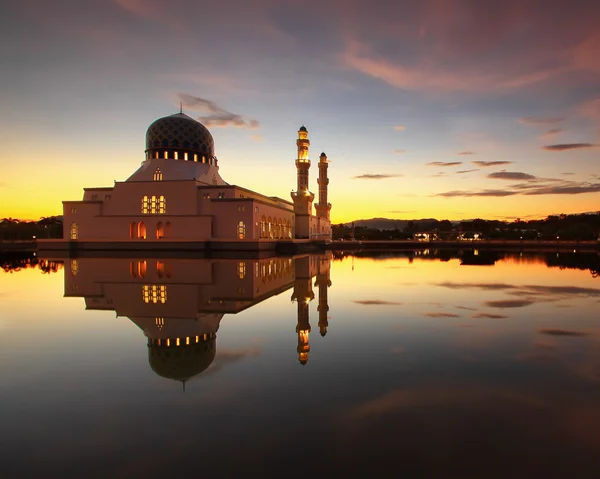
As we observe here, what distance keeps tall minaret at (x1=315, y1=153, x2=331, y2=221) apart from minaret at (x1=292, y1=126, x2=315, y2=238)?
9.32m

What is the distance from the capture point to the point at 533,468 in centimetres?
284

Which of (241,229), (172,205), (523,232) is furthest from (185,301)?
(523,232)

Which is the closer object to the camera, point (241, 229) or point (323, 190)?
point (241, 229)

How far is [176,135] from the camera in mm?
39219

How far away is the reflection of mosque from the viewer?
5.66 m

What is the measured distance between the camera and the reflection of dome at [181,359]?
4906 millimetres

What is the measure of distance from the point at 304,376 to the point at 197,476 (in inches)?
83.6

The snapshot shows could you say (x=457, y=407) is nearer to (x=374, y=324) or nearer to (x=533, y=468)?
(x=533, y=468)

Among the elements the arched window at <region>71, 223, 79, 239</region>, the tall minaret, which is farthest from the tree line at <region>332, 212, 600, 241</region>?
the arched window at <region>71, 223, 79, 239</region>

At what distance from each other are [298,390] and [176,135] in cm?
3845

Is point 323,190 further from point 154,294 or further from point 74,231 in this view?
point 154,294

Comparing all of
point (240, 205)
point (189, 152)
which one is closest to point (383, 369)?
point (240, 205)

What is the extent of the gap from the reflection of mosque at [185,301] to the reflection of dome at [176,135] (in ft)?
81.8

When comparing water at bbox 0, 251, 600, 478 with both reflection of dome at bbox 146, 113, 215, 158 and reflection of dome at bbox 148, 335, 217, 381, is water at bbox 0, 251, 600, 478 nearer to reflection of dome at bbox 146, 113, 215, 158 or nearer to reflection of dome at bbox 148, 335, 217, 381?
reflection of dome at bbox 148, 335, 217, 381
